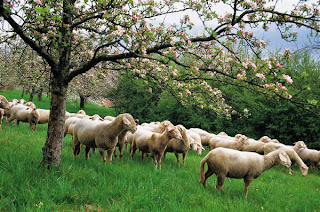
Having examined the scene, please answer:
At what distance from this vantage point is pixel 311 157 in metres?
11.4

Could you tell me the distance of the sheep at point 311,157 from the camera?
11375 millimetres

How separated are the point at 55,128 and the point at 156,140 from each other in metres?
3.41

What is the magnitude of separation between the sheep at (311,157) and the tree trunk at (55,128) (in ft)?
36.1

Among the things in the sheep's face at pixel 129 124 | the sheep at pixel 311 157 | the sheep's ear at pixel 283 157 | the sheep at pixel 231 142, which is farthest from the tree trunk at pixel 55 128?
the sheep at pixel 311 157

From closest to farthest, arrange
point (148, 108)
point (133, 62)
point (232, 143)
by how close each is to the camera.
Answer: point (133, 62)
point (232, 143)
point (148, 108)

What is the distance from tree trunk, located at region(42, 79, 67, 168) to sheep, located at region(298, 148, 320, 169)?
11.0 meters

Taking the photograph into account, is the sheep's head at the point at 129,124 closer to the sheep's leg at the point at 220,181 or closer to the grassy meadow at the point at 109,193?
the grassy meadow at the point at 109,193

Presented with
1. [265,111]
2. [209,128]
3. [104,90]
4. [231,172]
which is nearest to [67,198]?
[231,172]

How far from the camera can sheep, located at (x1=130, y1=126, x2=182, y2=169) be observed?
7.46m

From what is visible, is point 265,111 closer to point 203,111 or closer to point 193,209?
point 203,111

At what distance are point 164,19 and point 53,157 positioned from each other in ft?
12.5

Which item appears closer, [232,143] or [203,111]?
[232,143]

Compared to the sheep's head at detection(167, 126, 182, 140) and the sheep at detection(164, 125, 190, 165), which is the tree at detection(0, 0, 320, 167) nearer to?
the sheep's head at detection(167, 126, 182, 140)

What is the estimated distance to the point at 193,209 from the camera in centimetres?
416
